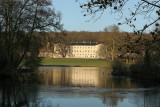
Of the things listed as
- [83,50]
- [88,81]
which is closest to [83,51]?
[83,50]

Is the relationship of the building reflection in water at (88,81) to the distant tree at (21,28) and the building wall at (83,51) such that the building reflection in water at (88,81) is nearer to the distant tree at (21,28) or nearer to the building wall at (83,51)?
the distant tree at (21,28)

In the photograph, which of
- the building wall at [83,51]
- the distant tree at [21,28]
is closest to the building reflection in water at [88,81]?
the distant tree at [21,28]

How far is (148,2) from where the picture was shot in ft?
26.7

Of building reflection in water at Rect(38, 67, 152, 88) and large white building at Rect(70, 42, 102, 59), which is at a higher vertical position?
large white building at Rect(70, 42, 102, 59)

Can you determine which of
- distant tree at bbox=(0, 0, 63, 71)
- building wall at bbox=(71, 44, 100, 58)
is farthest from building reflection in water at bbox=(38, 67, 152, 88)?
building wall at bbox=(71, 44, 100, 58)

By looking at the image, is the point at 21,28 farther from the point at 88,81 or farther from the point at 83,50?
the point at 83,50

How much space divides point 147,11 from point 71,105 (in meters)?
5.88

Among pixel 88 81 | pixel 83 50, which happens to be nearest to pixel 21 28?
pixel 88 81

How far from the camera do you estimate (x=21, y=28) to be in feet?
85.3

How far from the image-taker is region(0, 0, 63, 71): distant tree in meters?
24.9

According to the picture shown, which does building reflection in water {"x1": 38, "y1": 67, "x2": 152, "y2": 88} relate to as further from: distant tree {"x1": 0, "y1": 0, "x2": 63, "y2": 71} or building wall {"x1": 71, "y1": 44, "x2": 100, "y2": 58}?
building wall {"x1": 71, "y1": 44, "x2": 100, "y2": 58}

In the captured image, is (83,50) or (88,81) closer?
(88,81)

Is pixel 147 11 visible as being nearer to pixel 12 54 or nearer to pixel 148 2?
pixel 148 2

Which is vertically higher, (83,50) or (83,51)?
(83,50)
